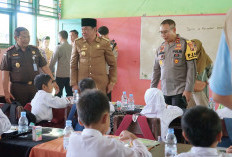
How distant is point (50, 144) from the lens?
2293 mm

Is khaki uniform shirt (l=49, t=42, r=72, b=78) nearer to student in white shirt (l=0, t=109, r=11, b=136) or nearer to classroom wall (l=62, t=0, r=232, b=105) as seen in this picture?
classroom wall (l=62, t=0, r=232, b=105)

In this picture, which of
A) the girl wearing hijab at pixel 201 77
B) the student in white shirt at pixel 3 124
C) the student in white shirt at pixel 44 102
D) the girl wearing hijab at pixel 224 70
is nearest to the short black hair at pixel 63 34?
the student in white shirt at pixel 44 102

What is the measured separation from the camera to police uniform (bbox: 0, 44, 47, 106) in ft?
14.5

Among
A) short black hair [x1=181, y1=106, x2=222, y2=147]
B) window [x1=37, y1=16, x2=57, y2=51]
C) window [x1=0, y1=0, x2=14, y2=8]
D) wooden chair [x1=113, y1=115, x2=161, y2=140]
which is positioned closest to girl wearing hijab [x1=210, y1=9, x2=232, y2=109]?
short black hair [x1=181, y1=106, x2=222, y2=147]

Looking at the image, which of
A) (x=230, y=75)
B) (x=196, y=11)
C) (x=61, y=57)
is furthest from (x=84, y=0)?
(x=230, y=75)

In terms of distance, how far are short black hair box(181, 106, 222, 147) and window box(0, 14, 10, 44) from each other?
5.79 m

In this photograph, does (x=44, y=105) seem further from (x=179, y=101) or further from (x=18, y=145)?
(x=179, y=101)

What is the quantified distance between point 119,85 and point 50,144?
5.07m

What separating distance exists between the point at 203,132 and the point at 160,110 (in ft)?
5.95

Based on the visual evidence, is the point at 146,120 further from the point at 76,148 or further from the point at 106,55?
the point at 106,55

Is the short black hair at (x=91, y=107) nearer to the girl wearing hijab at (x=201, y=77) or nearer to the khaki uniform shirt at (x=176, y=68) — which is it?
the khaki uniform shirt at (x=176, y=68)

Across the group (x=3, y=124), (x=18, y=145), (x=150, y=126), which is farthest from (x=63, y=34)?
(x=18, y=145)

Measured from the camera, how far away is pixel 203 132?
1505 mm

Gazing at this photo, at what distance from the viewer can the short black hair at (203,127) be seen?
1.51 metres
